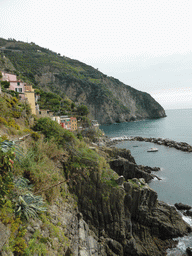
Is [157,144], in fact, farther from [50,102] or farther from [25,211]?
[25,211]

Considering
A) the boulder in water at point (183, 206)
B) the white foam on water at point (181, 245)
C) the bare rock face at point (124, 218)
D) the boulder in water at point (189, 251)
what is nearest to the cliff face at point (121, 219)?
the bare rock face at point (124, 218)

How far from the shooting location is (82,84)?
410 feet

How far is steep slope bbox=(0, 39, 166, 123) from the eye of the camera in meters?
109

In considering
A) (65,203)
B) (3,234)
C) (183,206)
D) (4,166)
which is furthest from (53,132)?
(183,206)

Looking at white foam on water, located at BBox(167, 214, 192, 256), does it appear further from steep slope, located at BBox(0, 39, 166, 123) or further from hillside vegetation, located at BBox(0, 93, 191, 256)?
steep slope, located at BBox(0, 39, 166, 123)

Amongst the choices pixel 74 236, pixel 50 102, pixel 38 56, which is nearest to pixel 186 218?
pixel 74 236

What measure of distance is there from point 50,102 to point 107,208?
5867 cm

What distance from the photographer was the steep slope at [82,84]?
109 meters

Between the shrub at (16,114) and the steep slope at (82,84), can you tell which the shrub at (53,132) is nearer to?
the shrub at (16,114)

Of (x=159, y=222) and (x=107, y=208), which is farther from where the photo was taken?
(x=159, y=222)

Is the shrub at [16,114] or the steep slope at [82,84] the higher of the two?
the steep slope at [82,84]

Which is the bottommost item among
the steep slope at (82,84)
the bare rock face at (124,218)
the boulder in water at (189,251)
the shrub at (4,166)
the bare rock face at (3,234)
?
the boulder in water at (189,251)

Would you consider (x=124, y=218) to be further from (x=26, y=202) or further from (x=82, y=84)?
(x=82, y=84)

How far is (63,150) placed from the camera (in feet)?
42.0
